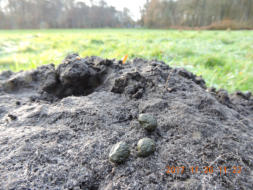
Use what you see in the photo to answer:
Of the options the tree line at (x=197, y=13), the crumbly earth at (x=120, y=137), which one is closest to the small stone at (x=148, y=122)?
the crumbly earth at (x=120, y=137)

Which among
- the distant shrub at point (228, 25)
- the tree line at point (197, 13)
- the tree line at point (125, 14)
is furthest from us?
the distant shrub at point (228, 25)

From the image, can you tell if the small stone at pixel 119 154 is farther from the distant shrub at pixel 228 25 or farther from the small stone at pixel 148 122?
the distant shrub at pixel 228 25

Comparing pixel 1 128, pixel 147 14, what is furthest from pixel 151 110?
pixel 147 14

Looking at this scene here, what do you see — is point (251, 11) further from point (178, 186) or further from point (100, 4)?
point (100, 4)

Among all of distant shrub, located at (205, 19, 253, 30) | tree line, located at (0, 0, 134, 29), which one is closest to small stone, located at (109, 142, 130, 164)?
distant shrub, located at (205, 19, 253, 30)
